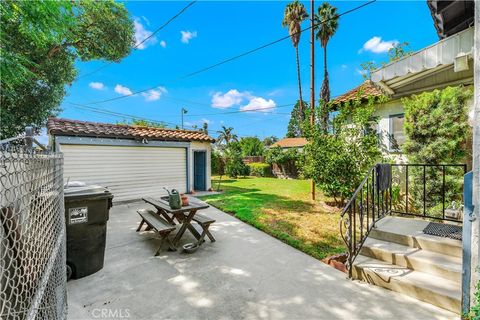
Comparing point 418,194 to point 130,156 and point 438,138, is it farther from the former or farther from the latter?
point 130,156

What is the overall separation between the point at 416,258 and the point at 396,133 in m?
5.48

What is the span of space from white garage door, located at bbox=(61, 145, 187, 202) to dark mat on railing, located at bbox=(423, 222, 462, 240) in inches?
349

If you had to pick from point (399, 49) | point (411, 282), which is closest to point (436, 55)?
point (411, 282)

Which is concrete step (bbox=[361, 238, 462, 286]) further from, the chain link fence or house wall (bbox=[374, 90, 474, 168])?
house wall (bbox=[374, 90, 474, 168])

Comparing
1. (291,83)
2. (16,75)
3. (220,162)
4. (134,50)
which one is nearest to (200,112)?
(291,83)

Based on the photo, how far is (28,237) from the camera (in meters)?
1.39

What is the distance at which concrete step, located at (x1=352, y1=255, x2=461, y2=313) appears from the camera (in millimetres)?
2465

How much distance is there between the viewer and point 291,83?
80.5ft

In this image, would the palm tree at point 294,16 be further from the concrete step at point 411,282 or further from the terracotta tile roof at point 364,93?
the concrete step at point 411,282

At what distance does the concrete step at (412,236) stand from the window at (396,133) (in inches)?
149

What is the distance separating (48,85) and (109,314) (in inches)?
506

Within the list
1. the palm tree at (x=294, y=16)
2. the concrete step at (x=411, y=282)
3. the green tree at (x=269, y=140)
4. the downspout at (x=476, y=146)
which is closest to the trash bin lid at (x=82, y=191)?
the concrete step at (x=411, y=282)

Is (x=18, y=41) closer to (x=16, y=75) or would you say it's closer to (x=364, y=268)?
(x=16, y=75)

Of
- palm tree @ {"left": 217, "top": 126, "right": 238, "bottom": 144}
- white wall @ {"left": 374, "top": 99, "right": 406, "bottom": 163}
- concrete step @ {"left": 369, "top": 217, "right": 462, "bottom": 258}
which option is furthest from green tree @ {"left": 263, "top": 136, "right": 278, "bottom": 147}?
concrete step @ {"left": 369, "top": 217, "right": 462, "bottom": 258}
